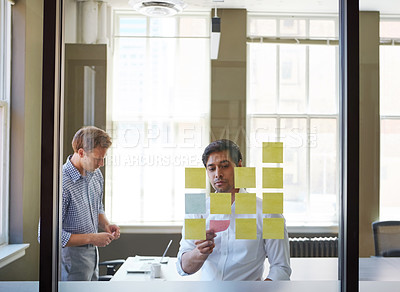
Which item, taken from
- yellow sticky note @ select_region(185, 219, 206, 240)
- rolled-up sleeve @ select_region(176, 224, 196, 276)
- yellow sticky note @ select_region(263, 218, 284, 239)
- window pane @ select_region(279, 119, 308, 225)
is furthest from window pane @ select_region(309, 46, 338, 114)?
rolled-up sleeve @ select_region(176, 224, 196, 276)

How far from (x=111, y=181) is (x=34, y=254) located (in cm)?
54

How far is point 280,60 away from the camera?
214cm

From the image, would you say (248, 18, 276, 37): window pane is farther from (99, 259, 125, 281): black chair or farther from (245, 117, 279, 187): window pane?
(99, 259, 125, 281): black chair

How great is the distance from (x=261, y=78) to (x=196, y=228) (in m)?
0.78

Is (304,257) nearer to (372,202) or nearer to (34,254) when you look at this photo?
(372,202)

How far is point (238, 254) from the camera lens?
2.11m

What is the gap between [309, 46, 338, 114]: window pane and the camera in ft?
6.84

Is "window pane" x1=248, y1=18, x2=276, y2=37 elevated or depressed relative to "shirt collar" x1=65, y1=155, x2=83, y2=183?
elevated

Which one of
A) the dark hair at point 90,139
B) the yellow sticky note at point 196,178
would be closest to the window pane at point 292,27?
the yellow sticky note at point 196,178

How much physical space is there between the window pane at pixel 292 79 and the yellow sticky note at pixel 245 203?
1.43 ft

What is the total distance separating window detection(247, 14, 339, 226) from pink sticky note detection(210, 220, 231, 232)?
294 mm

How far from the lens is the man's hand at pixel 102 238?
2111 mm

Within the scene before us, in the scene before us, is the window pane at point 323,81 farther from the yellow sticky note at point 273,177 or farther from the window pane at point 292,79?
the yellow sticky note at point 273,177

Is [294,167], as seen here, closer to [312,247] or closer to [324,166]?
[324,166]
